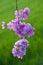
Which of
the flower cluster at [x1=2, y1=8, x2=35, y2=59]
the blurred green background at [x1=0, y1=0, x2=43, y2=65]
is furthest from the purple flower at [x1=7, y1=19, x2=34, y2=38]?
the blurred green background at [x1=0, y1=0, x2=43, y2=65]

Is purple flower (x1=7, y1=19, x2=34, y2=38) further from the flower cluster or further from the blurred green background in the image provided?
the blurred green background

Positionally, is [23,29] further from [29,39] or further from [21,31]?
[29,39]

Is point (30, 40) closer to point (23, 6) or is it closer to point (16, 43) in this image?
point (16, 43)

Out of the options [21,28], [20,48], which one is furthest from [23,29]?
[20,48]

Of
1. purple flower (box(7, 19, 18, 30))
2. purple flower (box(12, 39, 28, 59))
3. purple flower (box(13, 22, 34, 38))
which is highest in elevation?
purple flower (box(7, 19, 18, 30))

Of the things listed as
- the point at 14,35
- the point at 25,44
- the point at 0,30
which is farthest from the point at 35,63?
the point at 0,30

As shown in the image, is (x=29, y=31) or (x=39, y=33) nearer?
(x=29, y=31)
